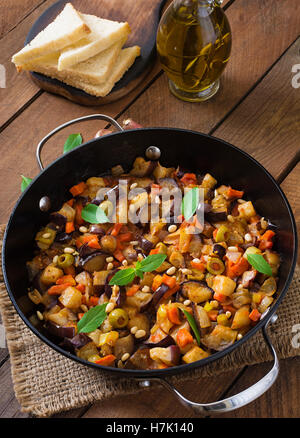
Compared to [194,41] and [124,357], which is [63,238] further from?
[194,41]

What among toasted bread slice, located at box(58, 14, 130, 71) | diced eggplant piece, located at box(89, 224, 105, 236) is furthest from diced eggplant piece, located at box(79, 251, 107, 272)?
toasted bread slice, located at box(58, 14, 130, 71)

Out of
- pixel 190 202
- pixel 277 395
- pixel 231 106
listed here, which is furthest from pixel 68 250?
pixel 231 106

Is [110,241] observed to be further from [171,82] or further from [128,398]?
[171,82]

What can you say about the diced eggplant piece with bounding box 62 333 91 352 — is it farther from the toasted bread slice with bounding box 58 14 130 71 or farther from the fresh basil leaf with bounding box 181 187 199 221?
the toasted bread slice with bounding box 58 14 130 71
